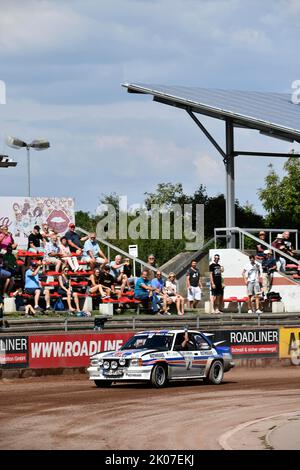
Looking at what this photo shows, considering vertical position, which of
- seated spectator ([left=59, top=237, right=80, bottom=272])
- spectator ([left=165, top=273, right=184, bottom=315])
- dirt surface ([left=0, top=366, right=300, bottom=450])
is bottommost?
dirt surface ([left=0, top=366, right=300, bottom=450])

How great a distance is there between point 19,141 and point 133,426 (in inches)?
702

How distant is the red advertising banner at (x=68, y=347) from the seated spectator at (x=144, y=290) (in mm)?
3728

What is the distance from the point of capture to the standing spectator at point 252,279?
34.3m

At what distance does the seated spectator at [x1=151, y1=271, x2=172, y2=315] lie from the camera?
106 ft

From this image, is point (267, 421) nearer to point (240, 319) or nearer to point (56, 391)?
point (56, 391)

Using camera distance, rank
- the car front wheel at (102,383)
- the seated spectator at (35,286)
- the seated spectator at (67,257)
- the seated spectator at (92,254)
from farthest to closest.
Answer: the seated spectator at (92,254) < the seated spectator at (67,257) < the seated spectator at (35,286) < the car front wheel at (102,383)

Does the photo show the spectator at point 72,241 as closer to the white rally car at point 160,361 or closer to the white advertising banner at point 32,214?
the white advertising banner at point 32,214

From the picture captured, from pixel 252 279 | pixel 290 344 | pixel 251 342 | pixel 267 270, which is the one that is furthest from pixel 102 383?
pixel 267 270

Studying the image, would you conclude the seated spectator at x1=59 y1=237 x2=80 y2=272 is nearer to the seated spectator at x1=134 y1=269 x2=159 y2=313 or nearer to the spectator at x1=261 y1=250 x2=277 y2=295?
the seated spectator at x1=134 y1=269 x2=159 y2=313

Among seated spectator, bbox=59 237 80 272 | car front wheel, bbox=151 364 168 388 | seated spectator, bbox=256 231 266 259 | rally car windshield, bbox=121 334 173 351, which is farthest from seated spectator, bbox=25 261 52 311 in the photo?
seated spectator, bbox=256 231 266 259

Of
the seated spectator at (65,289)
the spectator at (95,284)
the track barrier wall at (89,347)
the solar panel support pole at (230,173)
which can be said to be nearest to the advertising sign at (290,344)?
the track barrier wall at (89,347)

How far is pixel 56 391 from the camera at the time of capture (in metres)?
22.9

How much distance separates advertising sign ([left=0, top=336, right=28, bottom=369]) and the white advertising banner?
725cm
